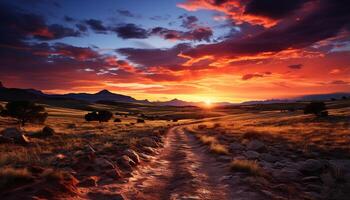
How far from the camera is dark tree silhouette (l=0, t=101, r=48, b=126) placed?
2247 inches

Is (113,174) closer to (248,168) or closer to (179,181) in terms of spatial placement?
(179,181)

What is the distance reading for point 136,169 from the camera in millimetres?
14633

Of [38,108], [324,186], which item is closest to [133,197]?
[324,186]

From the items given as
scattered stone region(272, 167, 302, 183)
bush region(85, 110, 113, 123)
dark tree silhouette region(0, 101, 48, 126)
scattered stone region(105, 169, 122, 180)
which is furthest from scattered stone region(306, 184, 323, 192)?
bush region(85, 110, 113, 123)

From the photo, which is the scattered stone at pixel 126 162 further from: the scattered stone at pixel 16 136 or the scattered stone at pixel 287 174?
the scattered stone at pixel 16 136

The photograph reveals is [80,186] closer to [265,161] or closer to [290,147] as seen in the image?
[265,161]

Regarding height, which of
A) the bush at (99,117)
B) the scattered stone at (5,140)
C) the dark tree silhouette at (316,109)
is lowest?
the bush at (99,117)

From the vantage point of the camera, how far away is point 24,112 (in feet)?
190

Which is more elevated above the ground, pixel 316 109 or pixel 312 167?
pixel 316 109

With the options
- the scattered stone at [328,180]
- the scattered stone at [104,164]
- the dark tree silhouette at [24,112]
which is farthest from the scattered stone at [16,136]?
the dark tree silhouette at [24,112]

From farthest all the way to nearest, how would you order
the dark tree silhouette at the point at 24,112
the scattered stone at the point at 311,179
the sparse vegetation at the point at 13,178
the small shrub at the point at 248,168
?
the dark tree silhouette at the point at 24,112
the small shrub at the point at 248,168
the scattered stone at the point at 311,179
the sparse vegetation at the point at 13,178

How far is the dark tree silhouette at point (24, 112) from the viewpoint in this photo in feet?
187

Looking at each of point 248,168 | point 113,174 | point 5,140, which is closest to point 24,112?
point 5,140

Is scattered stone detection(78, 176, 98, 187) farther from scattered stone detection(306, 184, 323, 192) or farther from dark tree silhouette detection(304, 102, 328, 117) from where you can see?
dark tree silhouette detection(304, 102, 328, 117)
